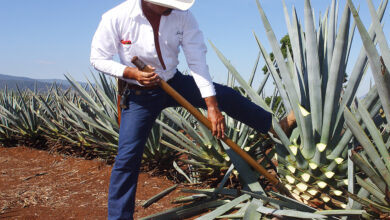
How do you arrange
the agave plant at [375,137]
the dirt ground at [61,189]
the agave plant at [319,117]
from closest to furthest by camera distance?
1. the agave plant at [375,137]
2. the agave plant at [319,117]
3. the dirt ground at [61,189]

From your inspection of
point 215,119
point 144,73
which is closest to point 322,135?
point 215,119

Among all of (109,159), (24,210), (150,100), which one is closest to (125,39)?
(150,100)

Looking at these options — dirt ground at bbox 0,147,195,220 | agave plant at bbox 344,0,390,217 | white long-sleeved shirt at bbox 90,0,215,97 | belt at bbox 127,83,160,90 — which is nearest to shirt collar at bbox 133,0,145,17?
white long-sleeved shirt at bbox 90,0,215,97

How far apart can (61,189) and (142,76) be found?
69.4 inches

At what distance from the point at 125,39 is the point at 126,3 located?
0.64ft

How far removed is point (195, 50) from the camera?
80.6 inches

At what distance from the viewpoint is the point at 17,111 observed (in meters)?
5.26

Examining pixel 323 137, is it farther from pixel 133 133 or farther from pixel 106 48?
pixel 106 48

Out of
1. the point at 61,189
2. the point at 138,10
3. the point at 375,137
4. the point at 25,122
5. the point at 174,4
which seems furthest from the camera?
the point at 25,122

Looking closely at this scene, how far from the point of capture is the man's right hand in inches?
71.7

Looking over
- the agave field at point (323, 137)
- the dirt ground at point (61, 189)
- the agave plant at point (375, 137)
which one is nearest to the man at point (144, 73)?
the agave field at point (323, 137)

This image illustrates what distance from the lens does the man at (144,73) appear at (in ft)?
6.30

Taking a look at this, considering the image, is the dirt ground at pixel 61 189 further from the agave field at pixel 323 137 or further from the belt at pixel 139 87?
the belt at pixel 139 87

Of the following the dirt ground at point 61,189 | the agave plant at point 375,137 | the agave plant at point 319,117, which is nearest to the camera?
the agave plant at point 375,137
